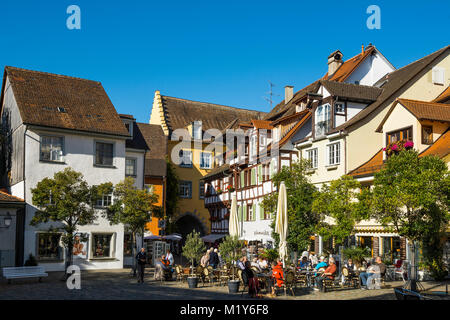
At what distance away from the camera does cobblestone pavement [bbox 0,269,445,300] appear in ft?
53.9

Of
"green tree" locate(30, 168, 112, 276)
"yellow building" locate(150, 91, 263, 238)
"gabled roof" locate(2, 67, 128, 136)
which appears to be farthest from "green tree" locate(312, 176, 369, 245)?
"yellow building" locate(150, 91, 263, 238)

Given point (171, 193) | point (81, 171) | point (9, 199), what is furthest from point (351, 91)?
point (171, 193)

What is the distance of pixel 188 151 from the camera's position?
52.1m

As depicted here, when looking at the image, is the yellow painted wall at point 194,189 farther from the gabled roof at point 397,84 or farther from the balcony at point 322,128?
the gabled roof at point 397,84

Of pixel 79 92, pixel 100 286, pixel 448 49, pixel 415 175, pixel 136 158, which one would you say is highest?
pixel 448 49

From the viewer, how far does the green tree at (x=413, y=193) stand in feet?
63.3

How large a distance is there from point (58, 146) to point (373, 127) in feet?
59.1

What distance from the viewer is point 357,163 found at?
95.5 ft

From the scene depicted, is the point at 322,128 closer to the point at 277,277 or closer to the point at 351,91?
the point at 351,91

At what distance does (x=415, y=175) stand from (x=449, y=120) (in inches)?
261

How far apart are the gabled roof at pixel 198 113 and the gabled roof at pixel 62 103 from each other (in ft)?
66.7

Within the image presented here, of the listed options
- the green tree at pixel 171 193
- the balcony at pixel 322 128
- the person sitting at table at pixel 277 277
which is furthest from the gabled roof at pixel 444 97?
the green tree at pixel 171 193
